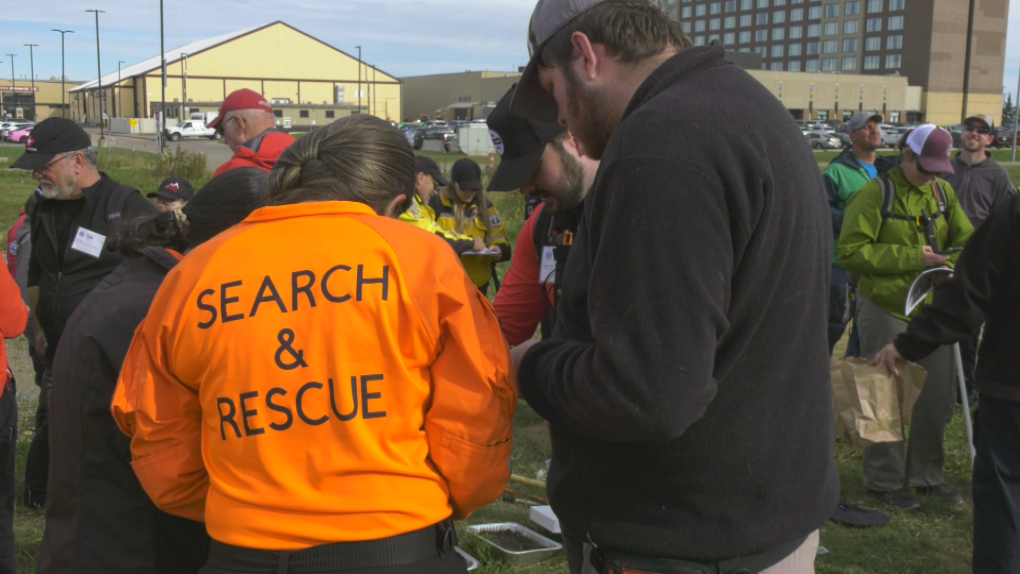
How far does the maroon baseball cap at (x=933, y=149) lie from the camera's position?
4.55 m

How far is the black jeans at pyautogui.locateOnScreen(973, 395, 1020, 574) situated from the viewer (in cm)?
292

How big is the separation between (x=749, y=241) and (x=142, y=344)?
47.4 inches

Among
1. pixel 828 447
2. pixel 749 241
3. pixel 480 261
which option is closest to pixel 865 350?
pixel 480 261

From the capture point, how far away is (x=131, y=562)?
218 cm

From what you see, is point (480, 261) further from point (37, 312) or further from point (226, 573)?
point (226, 573)

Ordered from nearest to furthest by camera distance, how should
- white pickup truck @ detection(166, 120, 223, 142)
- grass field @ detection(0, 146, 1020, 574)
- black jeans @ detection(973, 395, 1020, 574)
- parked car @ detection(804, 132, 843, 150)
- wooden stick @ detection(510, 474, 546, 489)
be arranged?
black jeans @ detection(973, 395, 1020, 574) < grass field @ detection(0, 146, 1020, 574) < wooden stick @ detection(510, 474, 546, 489) < parked car @ detection(804, 132, 843, 150) < white pickup truck @ detection(166, 120, 223, 142)

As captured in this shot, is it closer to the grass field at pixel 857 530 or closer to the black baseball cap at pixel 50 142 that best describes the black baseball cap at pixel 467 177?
the grass field at pixel 857 530

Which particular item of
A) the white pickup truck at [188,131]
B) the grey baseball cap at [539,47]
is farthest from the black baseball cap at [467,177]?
the white pickup truck at [188,131]

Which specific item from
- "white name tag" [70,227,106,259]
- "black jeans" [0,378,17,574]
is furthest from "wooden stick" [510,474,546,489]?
"white name tag" [70,227,106,259]

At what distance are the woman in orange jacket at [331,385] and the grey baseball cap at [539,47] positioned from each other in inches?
15.0

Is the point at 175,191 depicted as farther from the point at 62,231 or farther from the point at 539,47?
the point at 539,47

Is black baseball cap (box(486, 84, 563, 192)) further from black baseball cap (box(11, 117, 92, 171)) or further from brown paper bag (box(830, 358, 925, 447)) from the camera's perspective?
black baseball cap (box(11, 117, 92, 171))

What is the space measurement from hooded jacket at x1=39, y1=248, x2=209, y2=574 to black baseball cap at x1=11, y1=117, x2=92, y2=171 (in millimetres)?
2904

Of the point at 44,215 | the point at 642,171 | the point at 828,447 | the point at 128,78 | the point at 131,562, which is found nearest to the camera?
the point at 642,171
